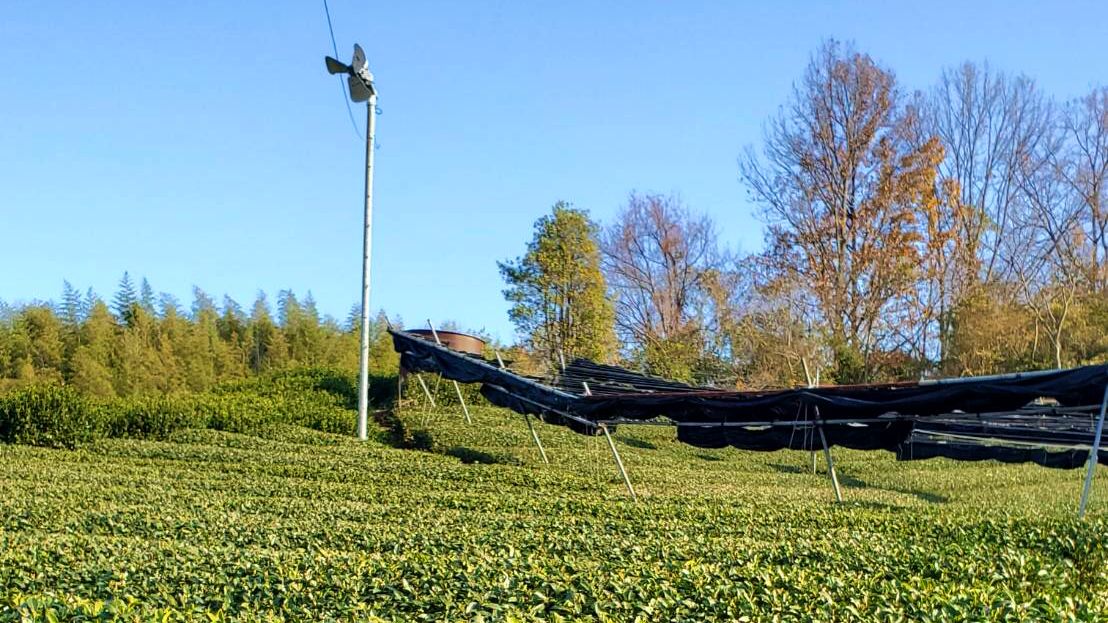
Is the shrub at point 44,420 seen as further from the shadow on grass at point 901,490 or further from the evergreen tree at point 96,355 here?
the shadow on grass at point 901,490

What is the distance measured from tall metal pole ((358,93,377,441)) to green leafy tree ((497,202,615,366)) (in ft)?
23.6

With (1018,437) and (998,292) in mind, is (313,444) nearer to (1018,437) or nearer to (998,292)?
(1018,437)

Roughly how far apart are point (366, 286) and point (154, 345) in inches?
333

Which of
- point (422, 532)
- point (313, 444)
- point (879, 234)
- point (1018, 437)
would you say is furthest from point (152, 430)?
point (879, 234)

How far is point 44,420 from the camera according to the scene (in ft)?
50.4

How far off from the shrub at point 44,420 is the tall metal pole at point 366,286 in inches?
172

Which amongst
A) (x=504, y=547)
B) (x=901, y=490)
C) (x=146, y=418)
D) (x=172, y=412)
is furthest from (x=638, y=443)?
(x=504, y=547)

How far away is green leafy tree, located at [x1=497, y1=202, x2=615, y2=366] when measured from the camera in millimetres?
24531

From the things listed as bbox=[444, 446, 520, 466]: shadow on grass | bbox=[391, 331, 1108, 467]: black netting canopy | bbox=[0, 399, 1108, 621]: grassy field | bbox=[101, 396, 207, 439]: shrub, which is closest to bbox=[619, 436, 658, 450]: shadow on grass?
bbox=[391, 331, 1108, 467]: black netting canopy

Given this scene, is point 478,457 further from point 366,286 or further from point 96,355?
point 96,355

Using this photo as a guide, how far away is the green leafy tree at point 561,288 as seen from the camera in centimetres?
2453

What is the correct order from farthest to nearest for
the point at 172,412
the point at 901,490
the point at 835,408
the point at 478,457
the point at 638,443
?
the point at 638,443, the point at 172,412, the point at 478,457, the point at 901,490, the point at 835,408

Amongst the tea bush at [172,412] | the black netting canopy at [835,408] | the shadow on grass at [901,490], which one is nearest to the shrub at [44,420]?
the tea bush at [172,412]

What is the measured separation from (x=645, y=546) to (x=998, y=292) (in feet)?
85.2
